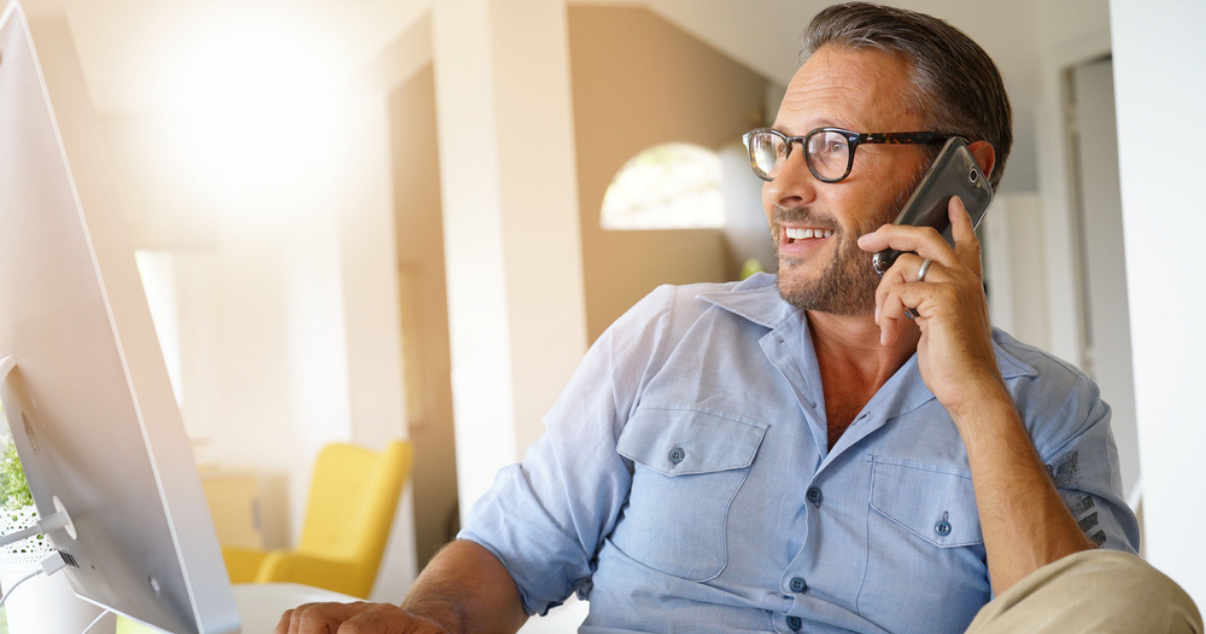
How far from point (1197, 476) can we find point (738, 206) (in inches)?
187

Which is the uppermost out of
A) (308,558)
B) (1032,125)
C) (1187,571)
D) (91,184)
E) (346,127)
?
(346,127)

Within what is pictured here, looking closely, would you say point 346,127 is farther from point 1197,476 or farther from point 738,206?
point 1197,476

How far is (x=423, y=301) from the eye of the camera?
5.53m

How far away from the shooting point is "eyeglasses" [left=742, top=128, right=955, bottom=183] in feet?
3.81

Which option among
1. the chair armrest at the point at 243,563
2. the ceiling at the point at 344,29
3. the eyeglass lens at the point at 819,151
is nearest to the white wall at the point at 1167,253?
the eyeglass lens at the point at 819,151

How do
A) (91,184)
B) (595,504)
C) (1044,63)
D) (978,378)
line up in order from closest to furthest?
1. (91,184)
2. (978,378)
3. (595,504)
4. (1044,63)

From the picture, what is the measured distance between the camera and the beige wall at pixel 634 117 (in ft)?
18.3

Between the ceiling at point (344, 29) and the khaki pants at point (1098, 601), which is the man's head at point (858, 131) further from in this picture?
the ceiling at point (344, 29)

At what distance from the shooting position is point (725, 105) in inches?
238

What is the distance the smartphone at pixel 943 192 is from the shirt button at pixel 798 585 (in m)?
0.36

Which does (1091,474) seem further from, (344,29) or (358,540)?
(344,29)

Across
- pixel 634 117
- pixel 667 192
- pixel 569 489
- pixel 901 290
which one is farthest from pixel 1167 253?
pixel 667 192

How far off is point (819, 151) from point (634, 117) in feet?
15.2

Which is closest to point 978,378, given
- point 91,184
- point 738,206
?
point 91,184
